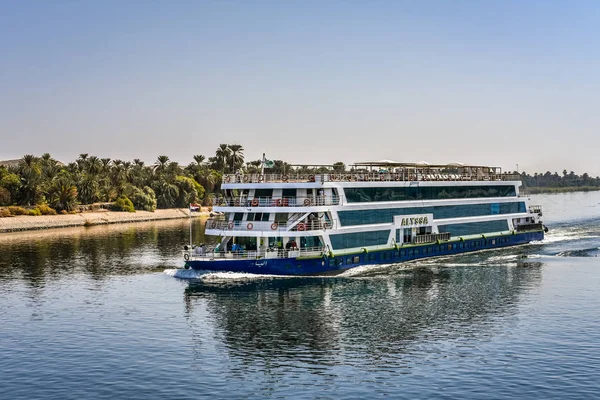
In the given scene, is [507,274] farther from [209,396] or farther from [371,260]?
[209,396]

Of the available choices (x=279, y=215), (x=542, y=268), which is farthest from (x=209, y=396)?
(x=542, y=268)

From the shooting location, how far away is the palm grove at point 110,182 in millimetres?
129875

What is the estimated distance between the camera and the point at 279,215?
5688cm

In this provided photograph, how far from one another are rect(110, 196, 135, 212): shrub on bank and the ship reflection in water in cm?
9477

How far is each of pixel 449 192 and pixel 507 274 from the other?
46.1 ft

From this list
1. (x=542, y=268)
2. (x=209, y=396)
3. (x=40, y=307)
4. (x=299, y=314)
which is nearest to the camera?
(x=209, y=396)

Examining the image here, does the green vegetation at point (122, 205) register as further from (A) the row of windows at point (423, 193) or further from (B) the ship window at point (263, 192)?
(B) the ship window at point (263, 192)

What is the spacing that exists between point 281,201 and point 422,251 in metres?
18.5

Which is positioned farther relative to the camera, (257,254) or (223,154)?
(223,154)

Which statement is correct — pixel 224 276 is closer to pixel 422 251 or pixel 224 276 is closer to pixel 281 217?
pixel 281 217

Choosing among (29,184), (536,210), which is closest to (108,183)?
(29,184)

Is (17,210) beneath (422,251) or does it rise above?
above

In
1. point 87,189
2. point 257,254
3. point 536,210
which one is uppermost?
point 87,189

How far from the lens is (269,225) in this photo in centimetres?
5619
